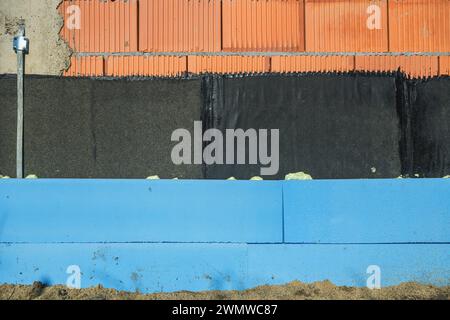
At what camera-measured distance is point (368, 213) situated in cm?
550

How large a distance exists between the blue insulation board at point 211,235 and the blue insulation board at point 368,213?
11mm

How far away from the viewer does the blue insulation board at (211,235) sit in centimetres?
544

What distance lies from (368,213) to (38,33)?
5.00 meters

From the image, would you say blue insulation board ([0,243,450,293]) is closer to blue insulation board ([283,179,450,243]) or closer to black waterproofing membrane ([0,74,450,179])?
blue insulation board ([283,179,450,243])

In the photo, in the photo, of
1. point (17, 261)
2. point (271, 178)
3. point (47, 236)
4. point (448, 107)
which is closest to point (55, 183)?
point (47, 236)

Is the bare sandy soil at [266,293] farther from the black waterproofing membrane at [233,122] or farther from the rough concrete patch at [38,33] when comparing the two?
the rough concrete patch at [38,33]

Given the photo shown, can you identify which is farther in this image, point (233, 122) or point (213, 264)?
point (233, 122)

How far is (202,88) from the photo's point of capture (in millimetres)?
6035

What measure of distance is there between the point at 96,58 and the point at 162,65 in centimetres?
94

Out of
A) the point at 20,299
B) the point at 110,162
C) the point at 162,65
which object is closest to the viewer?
the point at 20,299

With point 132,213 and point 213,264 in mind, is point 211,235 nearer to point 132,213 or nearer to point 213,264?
point 213,264

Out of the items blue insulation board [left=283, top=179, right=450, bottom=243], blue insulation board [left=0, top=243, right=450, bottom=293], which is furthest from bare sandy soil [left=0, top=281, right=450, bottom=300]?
blue insulation board [left=283, top=179, right=450, bottom=243]

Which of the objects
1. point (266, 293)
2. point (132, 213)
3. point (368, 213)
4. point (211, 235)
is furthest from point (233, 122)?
point (266, 293)

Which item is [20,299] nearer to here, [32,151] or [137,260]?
[137,260]
